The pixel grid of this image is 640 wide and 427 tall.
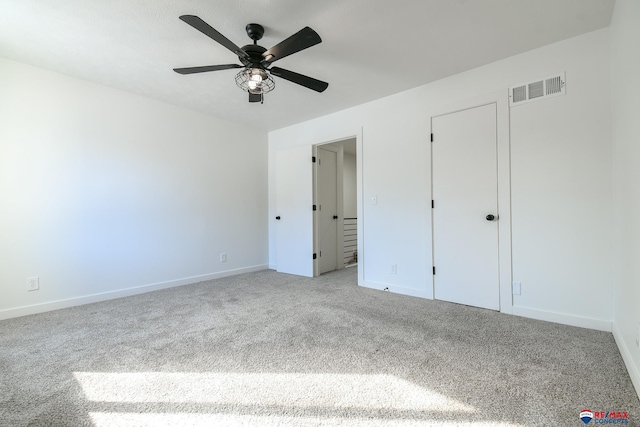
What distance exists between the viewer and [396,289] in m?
3.48

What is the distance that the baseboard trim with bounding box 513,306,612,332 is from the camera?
7.42 ft

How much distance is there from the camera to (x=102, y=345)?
2115mm

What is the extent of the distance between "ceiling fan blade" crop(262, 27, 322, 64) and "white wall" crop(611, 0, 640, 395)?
1749 millimetres

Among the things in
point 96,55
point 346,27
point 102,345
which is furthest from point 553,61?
point 102,345

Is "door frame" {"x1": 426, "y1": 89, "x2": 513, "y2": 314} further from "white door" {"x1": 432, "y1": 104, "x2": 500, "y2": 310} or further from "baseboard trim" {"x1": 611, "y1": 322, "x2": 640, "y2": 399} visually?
"baseboard trim" {"x1": 611, "y1": 322, "x2": 640, "y2": 399}

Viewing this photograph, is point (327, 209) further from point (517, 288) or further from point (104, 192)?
point (104, 192)

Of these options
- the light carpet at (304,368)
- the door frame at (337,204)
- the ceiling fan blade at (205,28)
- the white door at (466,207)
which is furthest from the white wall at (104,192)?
the white door at (466,207)

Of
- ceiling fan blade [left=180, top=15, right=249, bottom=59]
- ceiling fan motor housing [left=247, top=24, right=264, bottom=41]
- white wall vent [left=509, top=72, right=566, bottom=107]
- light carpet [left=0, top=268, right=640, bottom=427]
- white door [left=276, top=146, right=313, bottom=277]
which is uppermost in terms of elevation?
ceiling fan motor housing [left=247, top=24, right=264, bottom=41]

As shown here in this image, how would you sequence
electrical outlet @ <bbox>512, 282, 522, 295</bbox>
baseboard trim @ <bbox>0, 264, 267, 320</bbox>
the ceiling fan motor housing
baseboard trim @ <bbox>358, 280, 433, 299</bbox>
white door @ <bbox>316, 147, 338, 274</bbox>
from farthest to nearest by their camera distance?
white door @ <bbox>316, 147, 338, 274</bbox> < baseboard trim @ <bbox>358, 280, 433, 299</bbox> < baseboard trim @ <bbox>0, 264, 267, 320</bbox> < electrical outlet @ <bbox>512, 282, 522, 295</bbox> < the ceiling fan motor housing

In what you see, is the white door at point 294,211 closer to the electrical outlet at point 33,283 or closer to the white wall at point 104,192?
the white wall at point 104,192

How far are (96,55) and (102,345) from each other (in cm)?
254

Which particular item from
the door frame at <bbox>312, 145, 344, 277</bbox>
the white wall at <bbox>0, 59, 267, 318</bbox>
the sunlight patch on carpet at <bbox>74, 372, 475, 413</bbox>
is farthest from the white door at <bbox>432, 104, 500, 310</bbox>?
the white wall at <bbox>0, 59, 267, 318</bbox>

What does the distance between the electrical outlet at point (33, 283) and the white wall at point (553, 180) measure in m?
3.96

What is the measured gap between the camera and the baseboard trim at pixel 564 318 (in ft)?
7.42
